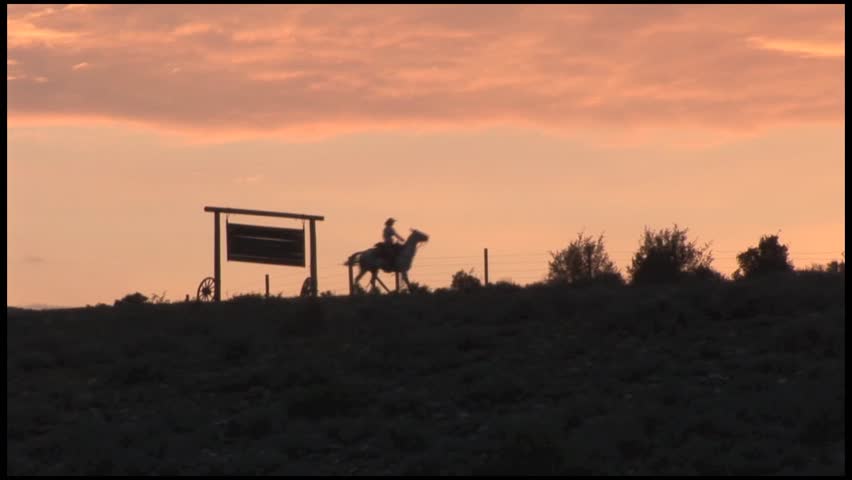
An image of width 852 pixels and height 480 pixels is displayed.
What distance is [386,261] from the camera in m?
41.1

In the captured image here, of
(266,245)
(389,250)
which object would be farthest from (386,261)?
(266,245)

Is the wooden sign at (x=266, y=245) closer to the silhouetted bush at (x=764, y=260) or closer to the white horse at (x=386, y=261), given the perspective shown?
the white horse at (x=386, y=261)

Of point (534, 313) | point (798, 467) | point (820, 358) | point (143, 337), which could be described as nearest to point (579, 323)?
point (534, 313)

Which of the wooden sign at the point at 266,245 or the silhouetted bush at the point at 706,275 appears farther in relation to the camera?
the wooden sign at the point at 266,245

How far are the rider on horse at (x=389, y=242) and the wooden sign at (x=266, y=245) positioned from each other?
1917 millimetres

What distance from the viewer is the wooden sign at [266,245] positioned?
40281mm

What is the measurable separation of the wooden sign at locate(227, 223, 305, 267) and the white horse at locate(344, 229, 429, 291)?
1.52 metres

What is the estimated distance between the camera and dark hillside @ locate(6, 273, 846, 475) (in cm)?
2172

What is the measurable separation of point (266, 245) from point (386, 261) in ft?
9.05

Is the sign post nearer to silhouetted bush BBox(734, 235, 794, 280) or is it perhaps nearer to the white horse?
the white horse

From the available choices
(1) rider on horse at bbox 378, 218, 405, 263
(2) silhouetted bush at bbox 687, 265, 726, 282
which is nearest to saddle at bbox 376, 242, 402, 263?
(1) rider on horse at bbox 378, 218, 405, 263

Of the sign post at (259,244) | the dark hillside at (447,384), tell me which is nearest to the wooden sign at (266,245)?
the sign post at (259,244)

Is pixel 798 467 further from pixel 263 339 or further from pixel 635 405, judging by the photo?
pixel 263 339

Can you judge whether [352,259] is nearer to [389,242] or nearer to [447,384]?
[389,242]
